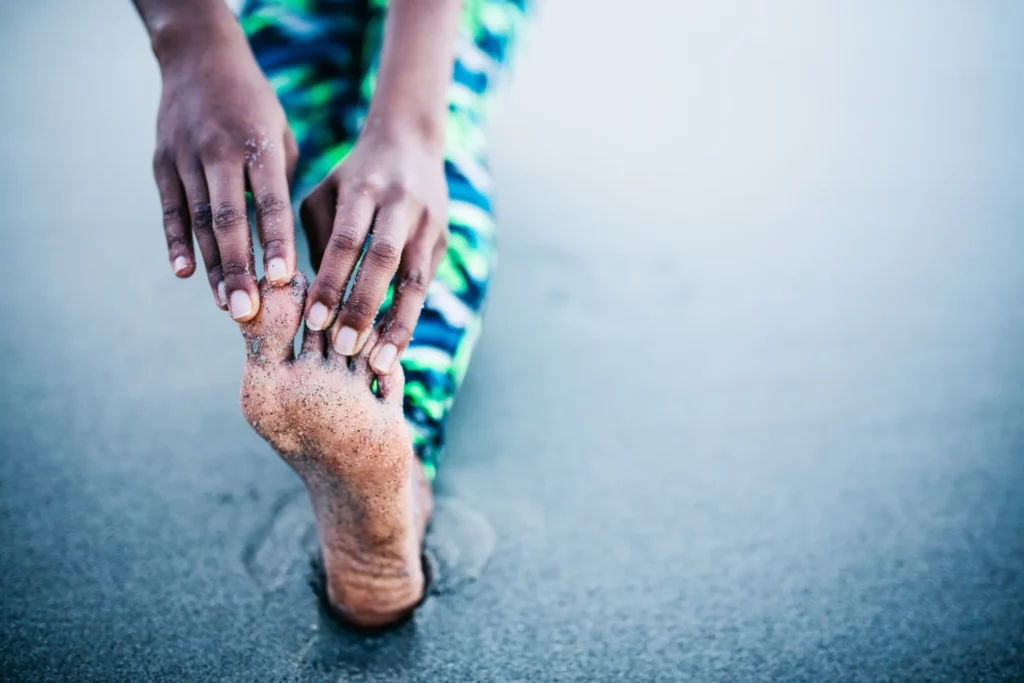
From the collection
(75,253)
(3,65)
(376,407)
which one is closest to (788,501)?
(376,407)

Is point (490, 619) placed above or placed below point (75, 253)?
above

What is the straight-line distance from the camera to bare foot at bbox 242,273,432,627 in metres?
0.62

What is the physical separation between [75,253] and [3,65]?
0.78 m

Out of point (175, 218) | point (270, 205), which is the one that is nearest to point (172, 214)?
point (175, 218)

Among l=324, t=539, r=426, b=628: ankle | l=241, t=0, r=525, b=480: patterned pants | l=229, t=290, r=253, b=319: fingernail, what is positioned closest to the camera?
l=229, t=290, r=253, b=319: fingernail

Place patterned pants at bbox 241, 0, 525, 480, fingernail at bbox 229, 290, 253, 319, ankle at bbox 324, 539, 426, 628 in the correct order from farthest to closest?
patterned pants at bbox 241, 0, 525, 480 < ankle at bbox 324, 539, 426, 628 < fingernail at bbox 229, 290, 253, 319

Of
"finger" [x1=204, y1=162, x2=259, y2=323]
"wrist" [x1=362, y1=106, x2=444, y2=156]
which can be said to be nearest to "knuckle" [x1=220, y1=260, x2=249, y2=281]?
"finger" [x1=204, y1=162, x2=259, y2=323]

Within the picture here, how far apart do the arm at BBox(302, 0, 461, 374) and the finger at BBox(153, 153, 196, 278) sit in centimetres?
11

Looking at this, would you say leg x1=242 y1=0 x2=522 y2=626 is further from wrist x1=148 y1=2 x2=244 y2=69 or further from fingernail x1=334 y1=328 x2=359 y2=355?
wrist x1=148 y1=2 x2=244 y2=69

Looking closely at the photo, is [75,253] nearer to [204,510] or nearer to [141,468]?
[141,468]

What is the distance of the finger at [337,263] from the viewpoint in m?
0.63

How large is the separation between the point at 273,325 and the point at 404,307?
0.39 ft

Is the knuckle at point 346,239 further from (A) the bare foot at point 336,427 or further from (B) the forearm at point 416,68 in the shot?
(B) the forearm at point 416,68

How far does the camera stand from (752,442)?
3.31 ft
